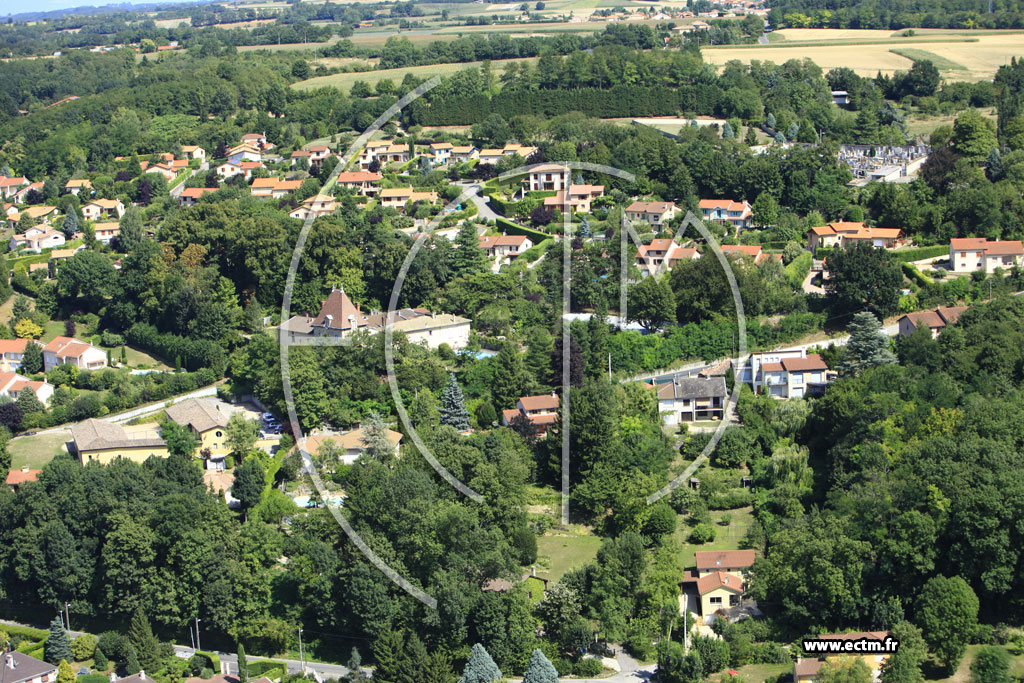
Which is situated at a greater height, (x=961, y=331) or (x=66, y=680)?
(x=961, y=331)

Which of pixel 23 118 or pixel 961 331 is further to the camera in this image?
pixel 23 118

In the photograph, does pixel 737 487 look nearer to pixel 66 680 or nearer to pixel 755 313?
pixel 755 313

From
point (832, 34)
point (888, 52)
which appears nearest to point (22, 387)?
point (888, 52)

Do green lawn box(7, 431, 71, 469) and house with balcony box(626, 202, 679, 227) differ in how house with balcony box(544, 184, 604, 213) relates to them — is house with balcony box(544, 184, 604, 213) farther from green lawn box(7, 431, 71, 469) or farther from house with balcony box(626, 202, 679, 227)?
green lawn box(7, 431, 71, 469)

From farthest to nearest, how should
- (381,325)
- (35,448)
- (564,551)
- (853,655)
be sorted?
(381,325) < (35,448) < (564,551) < (853,655)

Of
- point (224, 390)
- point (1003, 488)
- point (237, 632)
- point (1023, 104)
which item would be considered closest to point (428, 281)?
point (224, 390)

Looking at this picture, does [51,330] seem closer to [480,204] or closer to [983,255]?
[480,204]

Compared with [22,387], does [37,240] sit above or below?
above

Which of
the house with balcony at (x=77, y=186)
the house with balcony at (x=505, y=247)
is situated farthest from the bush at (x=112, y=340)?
the house with balcony at (x=77, y=186)
